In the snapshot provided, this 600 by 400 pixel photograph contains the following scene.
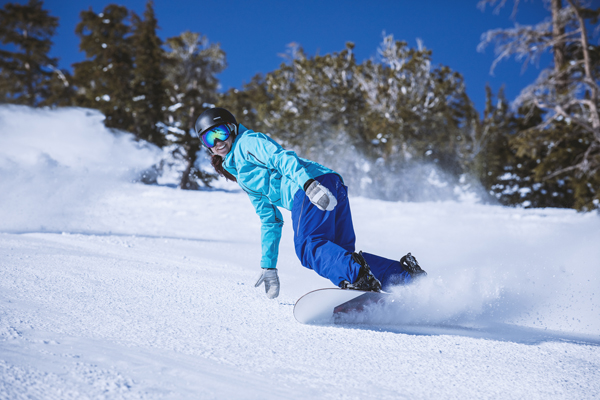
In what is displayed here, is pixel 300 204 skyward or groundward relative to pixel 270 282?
skyward

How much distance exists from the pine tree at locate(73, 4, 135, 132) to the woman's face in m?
18.2

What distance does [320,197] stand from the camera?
2.37 meters

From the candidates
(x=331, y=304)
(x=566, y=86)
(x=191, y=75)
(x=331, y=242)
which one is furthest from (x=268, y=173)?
(x=191, y=75)

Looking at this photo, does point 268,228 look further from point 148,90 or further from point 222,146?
point 148,90

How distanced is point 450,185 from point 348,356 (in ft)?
74.2

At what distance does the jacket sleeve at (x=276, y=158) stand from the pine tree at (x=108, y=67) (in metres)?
18.6

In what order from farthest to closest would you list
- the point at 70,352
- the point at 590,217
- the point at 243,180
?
the point at 590,217 < the point at 243,180 < the point at 70,352

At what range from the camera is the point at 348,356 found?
6.07ft

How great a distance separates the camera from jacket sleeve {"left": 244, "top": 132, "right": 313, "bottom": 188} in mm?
2487

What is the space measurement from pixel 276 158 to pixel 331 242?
0.64m

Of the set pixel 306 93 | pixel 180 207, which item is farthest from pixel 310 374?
pixel 306 93

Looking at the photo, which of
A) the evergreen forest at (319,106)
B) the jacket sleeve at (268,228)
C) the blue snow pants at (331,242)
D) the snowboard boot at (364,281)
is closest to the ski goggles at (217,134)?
the jacket sleeve at (268,228)

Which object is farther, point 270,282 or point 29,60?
point 29,60

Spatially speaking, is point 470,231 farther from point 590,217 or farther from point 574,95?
point 574,95
